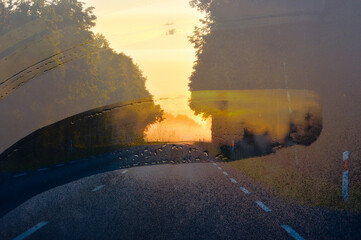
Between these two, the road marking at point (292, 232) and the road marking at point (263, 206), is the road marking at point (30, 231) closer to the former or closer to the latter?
the road marking at point (292, 232)

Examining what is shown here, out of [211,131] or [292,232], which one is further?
[211,131]

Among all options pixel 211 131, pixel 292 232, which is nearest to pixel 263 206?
pixel 292 232

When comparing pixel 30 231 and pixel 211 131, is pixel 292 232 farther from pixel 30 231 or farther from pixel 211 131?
pixel 211 131

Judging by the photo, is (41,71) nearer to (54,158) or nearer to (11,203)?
(11,203)

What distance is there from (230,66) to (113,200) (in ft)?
54.0

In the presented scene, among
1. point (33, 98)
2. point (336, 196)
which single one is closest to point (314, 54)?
point (336, 196)

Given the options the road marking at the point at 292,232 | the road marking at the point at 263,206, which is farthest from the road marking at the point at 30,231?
the road marking at the point at 263,206

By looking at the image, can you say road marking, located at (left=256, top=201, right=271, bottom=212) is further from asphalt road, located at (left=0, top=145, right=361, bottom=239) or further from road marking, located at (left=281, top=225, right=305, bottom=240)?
road marking, located at (left=281, top=225, right=305, bottom=240)

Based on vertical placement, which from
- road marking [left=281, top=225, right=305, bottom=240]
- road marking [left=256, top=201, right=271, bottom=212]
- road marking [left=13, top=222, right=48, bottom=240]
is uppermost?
road marking [left=13, top=222, right=48, bottom=240]

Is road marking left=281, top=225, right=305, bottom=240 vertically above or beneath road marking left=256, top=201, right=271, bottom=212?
above

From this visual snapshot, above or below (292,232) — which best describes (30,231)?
above

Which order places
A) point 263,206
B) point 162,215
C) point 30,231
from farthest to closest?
point 263,206, point 162,215, point 30,231

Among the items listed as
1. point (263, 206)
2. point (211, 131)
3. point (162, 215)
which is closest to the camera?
point (162, 215)

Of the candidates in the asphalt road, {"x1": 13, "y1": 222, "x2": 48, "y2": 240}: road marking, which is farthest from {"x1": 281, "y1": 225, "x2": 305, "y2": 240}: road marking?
{"x1": 13, "y1": 222, "x2": 48, "y2": 240}: road marking
